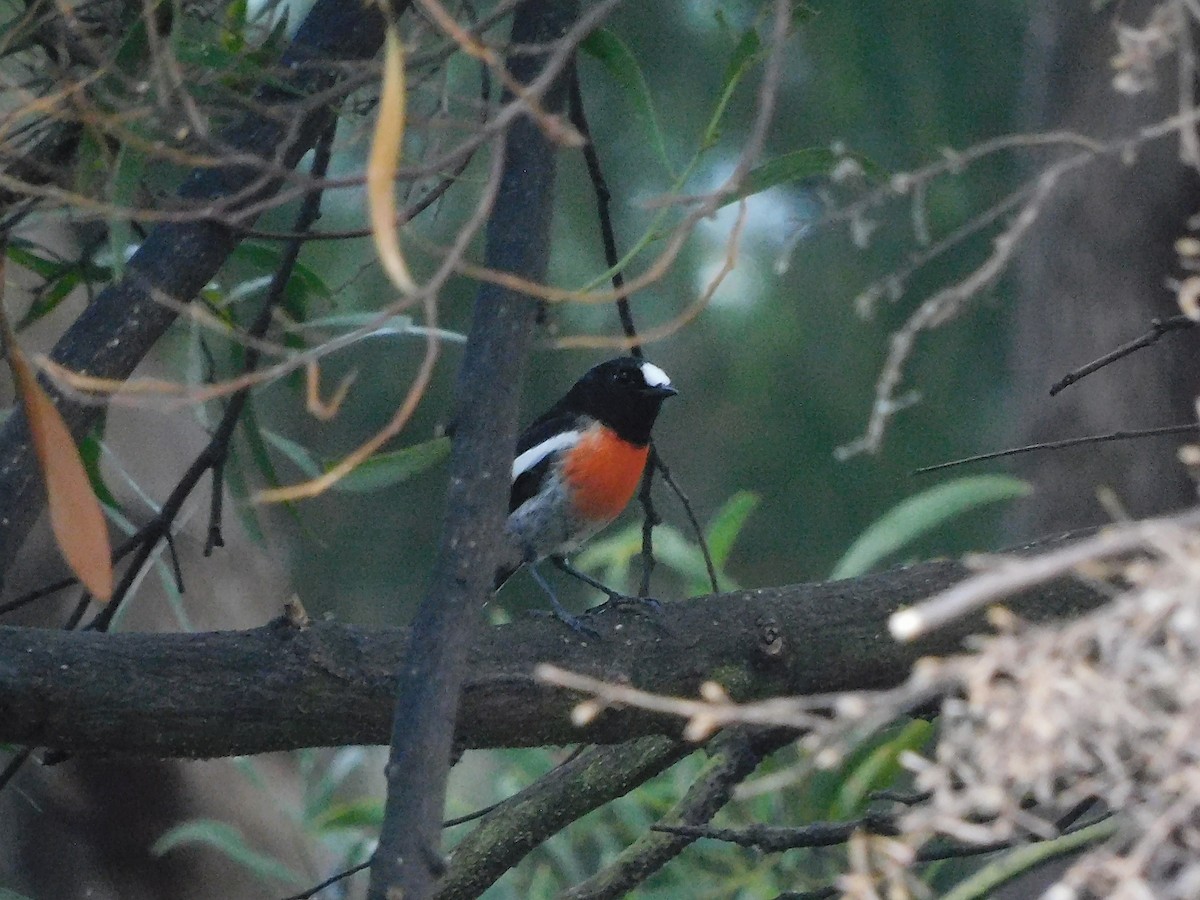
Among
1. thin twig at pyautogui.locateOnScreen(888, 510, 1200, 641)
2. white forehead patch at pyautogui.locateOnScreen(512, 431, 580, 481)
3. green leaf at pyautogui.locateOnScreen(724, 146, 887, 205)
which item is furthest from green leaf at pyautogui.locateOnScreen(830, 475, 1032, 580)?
thin twig at pyautogui.locateOnScreen(888, 510, 1200, 641)

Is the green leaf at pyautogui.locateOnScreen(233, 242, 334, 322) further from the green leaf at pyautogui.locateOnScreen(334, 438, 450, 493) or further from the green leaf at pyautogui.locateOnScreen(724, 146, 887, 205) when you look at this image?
the green leaf at pyautogui.locateOnScreen(724, 146, 887, 205)

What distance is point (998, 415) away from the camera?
4848 mm

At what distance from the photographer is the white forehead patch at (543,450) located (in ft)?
8.45

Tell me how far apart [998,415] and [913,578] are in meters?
3.36

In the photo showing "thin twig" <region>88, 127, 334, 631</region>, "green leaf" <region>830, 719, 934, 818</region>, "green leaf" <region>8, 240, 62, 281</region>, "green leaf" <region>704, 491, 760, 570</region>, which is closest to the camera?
"thin twig" <region>88, 127, 334, 631</region>

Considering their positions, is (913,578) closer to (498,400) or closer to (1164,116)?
(498,400)

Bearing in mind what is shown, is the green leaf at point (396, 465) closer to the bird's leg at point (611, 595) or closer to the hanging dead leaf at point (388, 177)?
the bird's leg at point (611, 595)

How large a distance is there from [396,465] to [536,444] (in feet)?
2.93

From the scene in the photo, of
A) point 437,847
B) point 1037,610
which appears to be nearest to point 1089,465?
point 1037,610

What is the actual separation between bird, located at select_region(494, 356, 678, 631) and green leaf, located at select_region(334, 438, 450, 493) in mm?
697

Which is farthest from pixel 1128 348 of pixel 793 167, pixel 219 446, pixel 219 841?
pixel 219 841

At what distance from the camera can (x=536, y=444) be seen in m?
2.66

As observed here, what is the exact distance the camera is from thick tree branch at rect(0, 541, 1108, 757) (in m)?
1.29

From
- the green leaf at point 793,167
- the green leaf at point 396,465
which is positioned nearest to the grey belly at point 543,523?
Result: the green leaf at point 396,465
